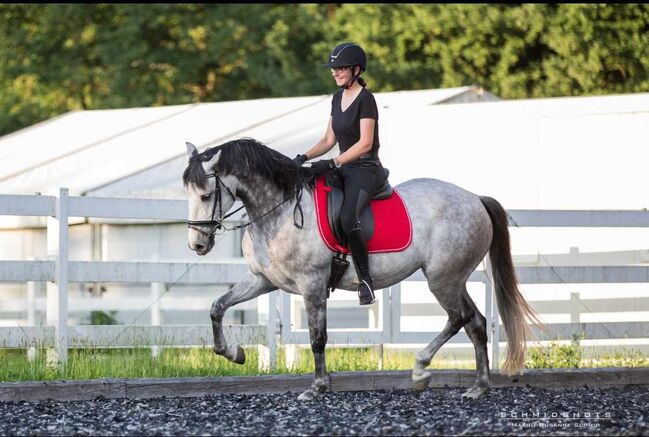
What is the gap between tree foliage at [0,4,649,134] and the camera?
88.0ft

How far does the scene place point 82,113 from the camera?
2100 cm

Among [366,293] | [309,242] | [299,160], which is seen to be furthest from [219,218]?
[366,293]

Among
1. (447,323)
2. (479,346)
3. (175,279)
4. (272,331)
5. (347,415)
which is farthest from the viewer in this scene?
(175,279)

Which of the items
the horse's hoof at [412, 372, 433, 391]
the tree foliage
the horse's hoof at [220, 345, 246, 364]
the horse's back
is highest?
the tree foliage

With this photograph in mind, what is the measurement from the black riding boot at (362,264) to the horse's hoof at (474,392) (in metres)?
1.02

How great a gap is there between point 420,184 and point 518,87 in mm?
19429

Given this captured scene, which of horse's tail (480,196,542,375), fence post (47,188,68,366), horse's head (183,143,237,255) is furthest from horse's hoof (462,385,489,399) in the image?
fence post (47,188,68,366)

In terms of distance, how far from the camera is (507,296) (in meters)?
9.67

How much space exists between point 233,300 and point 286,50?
24263mm

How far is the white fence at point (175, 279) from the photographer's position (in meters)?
9.72

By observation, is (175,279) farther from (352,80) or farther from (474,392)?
(474,392)

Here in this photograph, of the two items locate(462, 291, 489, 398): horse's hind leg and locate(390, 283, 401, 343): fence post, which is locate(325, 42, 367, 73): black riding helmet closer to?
locate(462, 291, 489, 398): horse's hind leg

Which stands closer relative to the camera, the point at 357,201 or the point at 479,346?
the point at 357,201

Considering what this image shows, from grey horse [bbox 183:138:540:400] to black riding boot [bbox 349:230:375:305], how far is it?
126 mm
